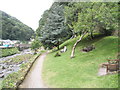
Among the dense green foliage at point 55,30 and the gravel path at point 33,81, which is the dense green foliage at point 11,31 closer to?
the dense green foliage at point 55,30

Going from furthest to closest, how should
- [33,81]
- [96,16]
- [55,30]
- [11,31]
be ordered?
1. [11,31]
2. [55,30]
3. [96,16]
4. [33,81]

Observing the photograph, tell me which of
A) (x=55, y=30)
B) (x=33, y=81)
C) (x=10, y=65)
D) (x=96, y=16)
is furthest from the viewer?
(x=55, y=30)

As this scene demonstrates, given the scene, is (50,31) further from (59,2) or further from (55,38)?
(59,2)

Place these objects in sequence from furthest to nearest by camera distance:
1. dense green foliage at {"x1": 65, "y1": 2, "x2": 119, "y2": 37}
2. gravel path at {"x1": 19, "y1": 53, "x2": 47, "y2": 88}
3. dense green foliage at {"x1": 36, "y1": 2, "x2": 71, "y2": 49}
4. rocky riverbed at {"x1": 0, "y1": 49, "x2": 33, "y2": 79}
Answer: dense green foliage at {"x1": 36, "y1": 2, "x2": 71, "y2": 49}, rocky riverbed at {"x1": 0, "y1": 49, "x2": 33, "y2": 79}, dense green foliage at {"x1": 65, "y1": 2, "x2": 119, "y2": 37}, gravel path at {"x1": 19, "y1": 53, "x2": 47, "y2": 88}

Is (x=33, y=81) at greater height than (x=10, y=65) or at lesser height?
greater

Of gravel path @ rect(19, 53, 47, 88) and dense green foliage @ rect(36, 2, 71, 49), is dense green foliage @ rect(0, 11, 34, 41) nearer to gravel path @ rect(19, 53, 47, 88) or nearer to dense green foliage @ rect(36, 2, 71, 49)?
dense green foliage @ rect(36, 2, 71, 49)

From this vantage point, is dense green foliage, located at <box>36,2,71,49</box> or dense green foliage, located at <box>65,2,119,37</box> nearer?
dense green foliage, located at <box>65,2,119,37</box>

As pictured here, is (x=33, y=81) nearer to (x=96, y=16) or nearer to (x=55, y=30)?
(x=96, y=16)

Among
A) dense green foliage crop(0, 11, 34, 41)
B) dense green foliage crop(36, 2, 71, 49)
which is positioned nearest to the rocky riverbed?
dense green foliage crop(36, 2, 71, 49)

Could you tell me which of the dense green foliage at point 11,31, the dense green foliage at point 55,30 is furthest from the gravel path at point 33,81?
the dense green foliage at point 11,31

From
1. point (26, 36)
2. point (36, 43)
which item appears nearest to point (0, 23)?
point (26, 36)

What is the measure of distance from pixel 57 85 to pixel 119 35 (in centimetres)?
1277

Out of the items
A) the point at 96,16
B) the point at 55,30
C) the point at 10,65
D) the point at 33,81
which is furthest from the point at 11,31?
the point at 33,81

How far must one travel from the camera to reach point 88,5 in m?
14.8
